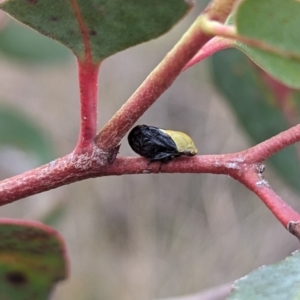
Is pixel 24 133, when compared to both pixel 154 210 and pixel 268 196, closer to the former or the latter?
pixel 268 196

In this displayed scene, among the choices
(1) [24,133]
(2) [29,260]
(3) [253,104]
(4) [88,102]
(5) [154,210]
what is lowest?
(5) [154,210]

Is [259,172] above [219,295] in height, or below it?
above

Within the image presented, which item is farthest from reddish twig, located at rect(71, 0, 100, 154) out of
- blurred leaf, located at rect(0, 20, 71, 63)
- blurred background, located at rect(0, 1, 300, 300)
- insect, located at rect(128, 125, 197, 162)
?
blurred background, located at rect(0, 1, 300, 300)

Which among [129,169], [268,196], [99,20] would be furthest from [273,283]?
[99,20]

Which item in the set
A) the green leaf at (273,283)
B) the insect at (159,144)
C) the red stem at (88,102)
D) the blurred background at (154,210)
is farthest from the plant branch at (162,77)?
the blurred background at (154,210)

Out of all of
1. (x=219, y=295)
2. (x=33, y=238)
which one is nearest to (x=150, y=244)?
(x=219, y=295)

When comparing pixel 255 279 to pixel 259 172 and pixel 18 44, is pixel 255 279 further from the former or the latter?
pixel 18 44
